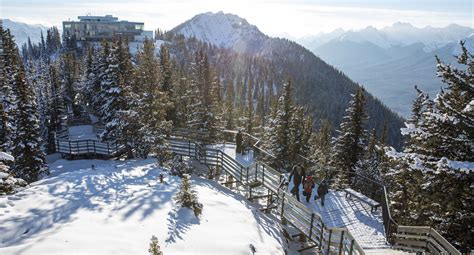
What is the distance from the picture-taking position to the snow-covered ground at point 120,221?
8.70 meters

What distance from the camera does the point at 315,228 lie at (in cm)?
1216

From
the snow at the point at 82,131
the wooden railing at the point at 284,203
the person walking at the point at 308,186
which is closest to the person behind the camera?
the wooden railing at the point at 284,203

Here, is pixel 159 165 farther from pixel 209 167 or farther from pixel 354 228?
pixel 354 228

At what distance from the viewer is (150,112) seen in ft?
88.1

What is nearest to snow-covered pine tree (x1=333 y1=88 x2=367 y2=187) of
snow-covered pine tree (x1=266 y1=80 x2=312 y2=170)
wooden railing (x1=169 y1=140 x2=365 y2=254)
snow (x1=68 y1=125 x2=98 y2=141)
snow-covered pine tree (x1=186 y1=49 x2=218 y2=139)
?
snow-covered pine tree (x1=266 y1=80 x2=312 y2=170)

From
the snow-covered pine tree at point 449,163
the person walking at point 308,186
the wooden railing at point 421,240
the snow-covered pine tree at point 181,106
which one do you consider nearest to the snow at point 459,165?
the snow-covered pine tree at point 449,163

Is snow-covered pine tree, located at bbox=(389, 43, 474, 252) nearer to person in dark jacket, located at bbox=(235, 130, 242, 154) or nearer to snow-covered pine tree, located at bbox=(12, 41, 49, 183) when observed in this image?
person in dark jacket, located at bbox=(235, 130, 242, 154)

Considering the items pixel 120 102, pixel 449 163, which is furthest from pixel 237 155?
pixel 449 163

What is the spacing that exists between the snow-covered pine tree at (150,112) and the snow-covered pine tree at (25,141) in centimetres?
902

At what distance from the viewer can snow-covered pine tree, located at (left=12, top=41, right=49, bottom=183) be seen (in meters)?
26.7

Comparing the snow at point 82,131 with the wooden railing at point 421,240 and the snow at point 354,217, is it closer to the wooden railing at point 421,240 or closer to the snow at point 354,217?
the snow at point 354,217

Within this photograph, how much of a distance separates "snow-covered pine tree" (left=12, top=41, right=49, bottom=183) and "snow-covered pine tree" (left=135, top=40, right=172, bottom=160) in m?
9.02

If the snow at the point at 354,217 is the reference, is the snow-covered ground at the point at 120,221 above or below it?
above

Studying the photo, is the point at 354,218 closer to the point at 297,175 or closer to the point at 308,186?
the point at 308,186
